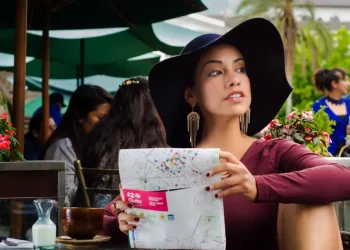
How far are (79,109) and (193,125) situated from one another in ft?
14.9

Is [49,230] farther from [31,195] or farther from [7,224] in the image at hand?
[31,195]

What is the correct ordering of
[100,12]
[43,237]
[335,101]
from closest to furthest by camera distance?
[43,237] < [100,12] < [335,101]

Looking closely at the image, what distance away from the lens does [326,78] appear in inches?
409

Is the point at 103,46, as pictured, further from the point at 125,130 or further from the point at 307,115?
the point at 307,115

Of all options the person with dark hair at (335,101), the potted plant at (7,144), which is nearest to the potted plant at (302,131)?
the potted plant at (7,144)

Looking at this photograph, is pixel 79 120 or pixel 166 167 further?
pixel 79 120

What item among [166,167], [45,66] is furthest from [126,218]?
[45,66]

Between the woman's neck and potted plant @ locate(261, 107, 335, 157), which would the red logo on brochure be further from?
potted plant @ locate(261, 107, 335, 157)

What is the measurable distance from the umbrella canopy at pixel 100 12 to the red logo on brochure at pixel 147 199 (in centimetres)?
582

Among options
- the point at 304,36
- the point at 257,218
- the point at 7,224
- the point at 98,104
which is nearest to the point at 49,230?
the point at 257,218

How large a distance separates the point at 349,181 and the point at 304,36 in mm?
43823

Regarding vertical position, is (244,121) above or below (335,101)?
below

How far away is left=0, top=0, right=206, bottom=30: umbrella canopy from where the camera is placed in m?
8.41

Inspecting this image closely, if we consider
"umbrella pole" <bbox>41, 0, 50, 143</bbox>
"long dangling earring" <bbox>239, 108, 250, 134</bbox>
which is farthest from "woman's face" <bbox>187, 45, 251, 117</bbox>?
"umbrella pole" <bbox>41, 0, 50, 143</bbox>
